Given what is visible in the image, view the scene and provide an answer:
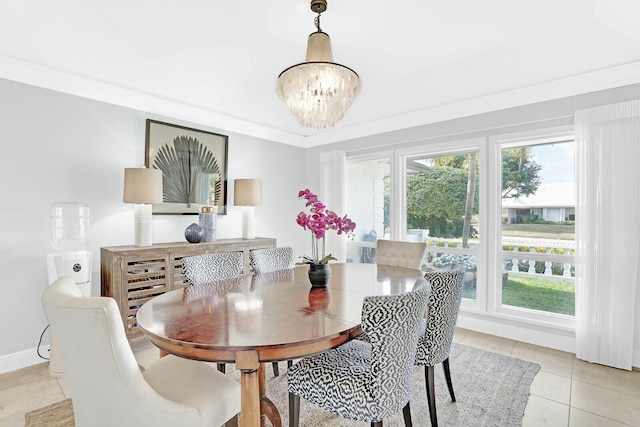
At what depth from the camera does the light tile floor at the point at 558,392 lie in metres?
2.10

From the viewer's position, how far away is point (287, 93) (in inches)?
80.9

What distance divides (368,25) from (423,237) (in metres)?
2.70

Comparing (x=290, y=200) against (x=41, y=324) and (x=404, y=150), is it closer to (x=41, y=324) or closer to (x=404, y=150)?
(x=404, y=150)

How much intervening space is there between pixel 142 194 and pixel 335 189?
2.57 meters

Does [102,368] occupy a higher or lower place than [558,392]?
higher

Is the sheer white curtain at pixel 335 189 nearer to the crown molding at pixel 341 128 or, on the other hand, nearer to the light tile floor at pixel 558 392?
the crown molding at pixel 341 128

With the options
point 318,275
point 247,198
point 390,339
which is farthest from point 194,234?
point 390,339

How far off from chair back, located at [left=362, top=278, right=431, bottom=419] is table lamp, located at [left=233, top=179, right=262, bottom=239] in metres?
2.88

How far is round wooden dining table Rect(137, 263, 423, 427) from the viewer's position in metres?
1.30

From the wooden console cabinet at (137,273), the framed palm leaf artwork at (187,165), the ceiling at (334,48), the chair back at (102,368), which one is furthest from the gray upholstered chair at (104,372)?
the framed palm leaf artwork at (187,165)

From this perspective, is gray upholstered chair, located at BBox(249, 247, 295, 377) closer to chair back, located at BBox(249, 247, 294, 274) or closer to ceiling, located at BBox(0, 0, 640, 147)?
chair back, located at BBox(249, 247, 294, 274)

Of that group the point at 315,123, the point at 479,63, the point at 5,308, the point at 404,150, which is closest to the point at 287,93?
the point at 315,123

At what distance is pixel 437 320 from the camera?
2004mm

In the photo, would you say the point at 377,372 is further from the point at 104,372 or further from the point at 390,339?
the point at 104,372
